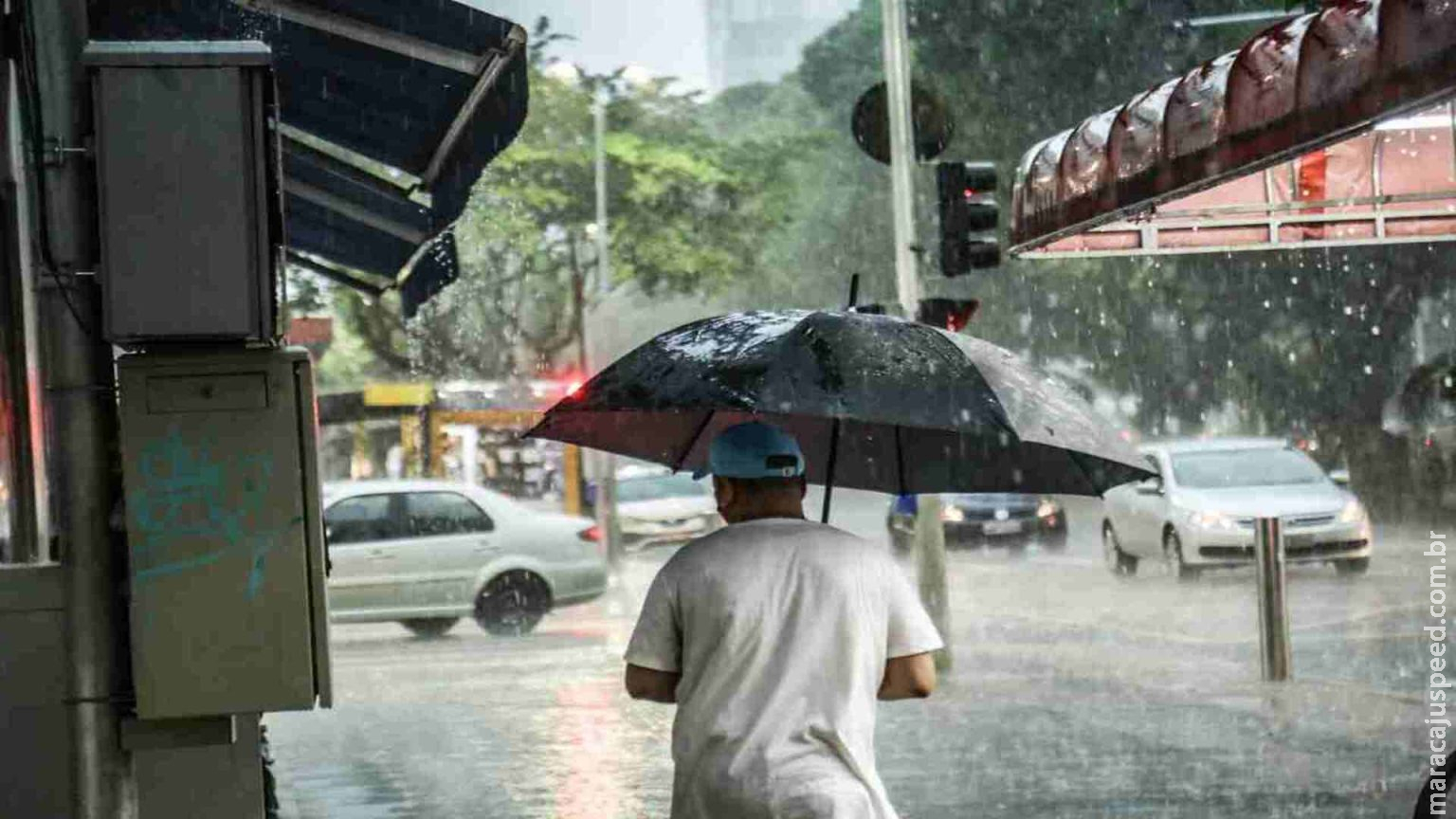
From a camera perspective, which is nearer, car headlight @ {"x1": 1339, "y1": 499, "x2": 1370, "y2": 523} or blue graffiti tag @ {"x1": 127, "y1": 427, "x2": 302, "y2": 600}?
blue graffiti tag @ {"x1": 127, "y1": 427, "x2": 302, "y2": 600}

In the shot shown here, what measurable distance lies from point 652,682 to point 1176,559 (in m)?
20.7

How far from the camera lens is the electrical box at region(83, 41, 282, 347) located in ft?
16.4

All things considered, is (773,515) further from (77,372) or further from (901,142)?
(901,142)

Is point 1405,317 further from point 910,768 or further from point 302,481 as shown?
point 302,481

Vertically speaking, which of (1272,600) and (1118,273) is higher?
(1118,273)

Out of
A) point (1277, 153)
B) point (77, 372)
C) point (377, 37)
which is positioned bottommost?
point (77, 372)

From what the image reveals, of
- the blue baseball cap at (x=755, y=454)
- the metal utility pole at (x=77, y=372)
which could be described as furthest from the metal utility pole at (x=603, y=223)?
the blue baseball cap at (x=755, y=454)

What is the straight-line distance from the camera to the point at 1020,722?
535 inches

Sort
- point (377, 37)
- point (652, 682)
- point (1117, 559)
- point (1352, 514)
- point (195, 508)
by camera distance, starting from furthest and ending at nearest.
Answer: point (1117, 559) < point (1352, 514) < point (377, 37) < point (195, 508) < point (652, 682)

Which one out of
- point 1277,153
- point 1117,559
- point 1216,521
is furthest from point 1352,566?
point 1277,153

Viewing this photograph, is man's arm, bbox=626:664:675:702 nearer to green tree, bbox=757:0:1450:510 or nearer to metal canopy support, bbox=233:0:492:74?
metal canopy support, bbox=233:0:492:74

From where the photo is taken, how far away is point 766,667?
430cm

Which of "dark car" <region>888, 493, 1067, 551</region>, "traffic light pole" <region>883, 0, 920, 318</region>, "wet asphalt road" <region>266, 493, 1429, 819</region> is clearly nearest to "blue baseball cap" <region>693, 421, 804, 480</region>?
"wet asphalt road" <region>266, 493, 1429, 819</region>

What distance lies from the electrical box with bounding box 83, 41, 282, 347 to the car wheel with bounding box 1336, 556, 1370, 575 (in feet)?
65.9
